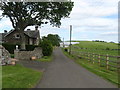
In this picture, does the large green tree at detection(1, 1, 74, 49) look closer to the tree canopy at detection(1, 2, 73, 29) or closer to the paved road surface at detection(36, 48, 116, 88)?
the tree canopy at detection(1, 2, 73, 29)

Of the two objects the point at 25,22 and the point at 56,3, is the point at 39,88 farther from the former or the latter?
the point at 25,22

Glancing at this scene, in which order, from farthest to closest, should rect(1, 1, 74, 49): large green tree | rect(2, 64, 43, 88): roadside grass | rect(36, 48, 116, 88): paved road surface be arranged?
rect(1, 1, 74, 49): large green tree
rect(36, 48, 116, 88): paved road surface
rect(2, 64, 43, 88): roadside grass

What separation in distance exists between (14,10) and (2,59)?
17234mm

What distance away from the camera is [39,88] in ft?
24.6

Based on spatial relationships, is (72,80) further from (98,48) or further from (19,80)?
(98,48)

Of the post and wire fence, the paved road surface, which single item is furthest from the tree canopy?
the paved road surface

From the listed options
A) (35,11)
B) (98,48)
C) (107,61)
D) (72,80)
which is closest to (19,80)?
(72,80)

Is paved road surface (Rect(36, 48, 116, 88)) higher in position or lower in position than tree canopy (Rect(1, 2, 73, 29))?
lower

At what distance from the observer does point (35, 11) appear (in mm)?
30156

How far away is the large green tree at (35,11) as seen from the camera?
28.8 meters

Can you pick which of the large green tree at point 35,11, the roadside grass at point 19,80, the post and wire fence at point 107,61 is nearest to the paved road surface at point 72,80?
the roadside grass at point 19,80

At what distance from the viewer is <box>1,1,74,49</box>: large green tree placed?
28.8 m

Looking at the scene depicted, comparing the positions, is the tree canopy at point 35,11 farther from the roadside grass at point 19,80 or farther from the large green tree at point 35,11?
the roadside grass at point 19,80

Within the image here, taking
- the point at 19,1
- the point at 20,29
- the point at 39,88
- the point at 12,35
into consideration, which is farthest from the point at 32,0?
the point at 39,88
